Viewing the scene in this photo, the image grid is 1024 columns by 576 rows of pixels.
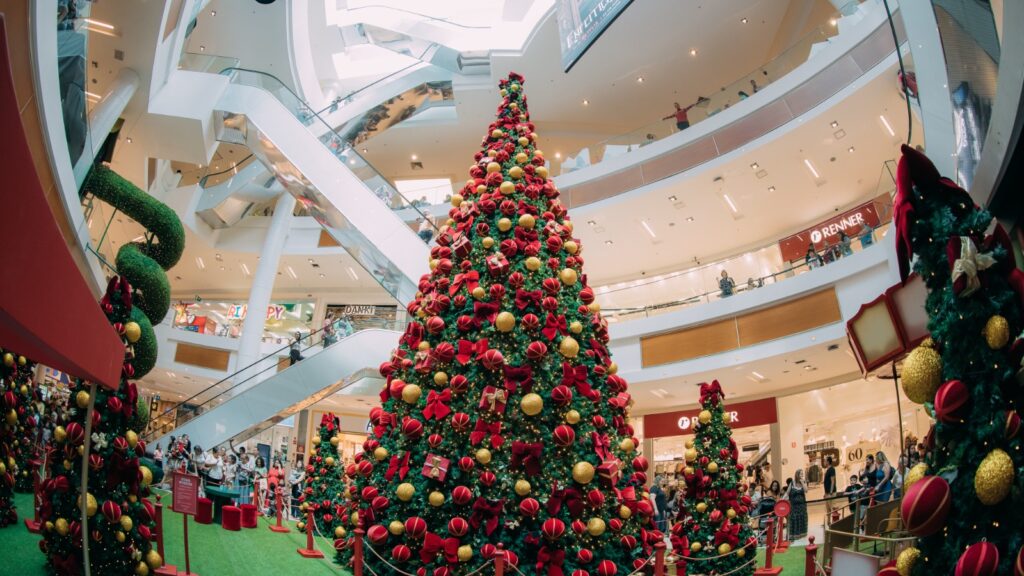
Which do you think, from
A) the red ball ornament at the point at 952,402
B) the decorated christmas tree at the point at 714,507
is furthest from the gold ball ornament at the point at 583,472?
the decorated christmas tree at the point at 714,507

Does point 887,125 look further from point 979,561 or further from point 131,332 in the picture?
point 131,332

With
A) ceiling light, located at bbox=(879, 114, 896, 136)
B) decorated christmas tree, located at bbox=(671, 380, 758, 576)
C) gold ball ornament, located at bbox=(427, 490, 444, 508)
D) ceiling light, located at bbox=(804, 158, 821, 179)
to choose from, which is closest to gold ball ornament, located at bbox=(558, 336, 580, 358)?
gold ball ornament, located at bbox=(427, 490, 444, 508)

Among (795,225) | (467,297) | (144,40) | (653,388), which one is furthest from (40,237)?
(795,225)

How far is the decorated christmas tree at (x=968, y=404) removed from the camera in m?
1.74

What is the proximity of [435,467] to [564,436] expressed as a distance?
0.74m

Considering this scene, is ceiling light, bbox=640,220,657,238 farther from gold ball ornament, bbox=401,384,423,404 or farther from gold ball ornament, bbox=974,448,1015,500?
gold ball ornament, bbox=974,448,1015,500

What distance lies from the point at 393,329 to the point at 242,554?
6.96 m

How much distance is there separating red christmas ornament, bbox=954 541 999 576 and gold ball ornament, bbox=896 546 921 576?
31 centimetres

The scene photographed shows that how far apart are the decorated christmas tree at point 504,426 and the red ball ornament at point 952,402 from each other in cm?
193

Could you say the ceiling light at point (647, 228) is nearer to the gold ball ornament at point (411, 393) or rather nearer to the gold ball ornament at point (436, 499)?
the gold ball ornament at point (411, 393)

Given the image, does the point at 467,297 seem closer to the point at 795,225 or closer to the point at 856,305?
the point at 856,305

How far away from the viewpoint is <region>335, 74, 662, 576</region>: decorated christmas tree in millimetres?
3477

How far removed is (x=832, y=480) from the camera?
32.4ft

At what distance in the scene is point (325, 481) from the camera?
870 centimetres
